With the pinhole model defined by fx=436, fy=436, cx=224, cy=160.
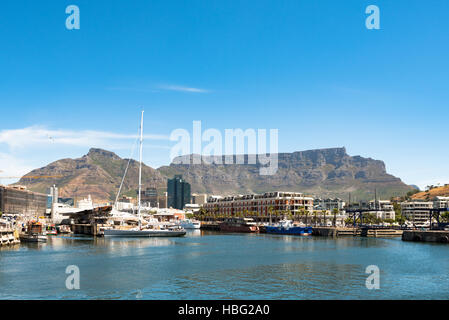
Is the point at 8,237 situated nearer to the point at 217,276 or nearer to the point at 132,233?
the point at 132,233

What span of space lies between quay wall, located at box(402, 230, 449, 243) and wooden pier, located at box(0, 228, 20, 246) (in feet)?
339

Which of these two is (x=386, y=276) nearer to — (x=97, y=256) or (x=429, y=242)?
(x=97, y=256)

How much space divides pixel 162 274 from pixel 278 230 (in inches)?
4866

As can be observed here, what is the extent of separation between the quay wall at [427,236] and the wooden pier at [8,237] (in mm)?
103342

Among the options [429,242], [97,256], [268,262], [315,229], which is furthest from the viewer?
[315,229]

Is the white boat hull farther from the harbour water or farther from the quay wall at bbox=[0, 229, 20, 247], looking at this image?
the harbour water

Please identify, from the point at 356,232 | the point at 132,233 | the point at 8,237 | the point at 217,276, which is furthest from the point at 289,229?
the point at 217,276

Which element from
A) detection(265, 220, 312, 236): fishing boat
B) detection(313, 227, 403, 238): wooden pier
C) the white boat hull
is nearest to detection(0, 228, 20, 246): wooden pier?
the white boat hull

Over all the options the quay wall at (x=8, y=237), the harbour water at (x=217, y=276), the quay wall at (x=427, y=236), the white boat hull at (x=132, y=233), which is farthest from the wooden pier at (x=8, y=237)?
the quay wall at (x=427, y=236)

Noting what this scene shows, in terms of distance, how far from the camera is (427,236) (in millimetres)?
122250
